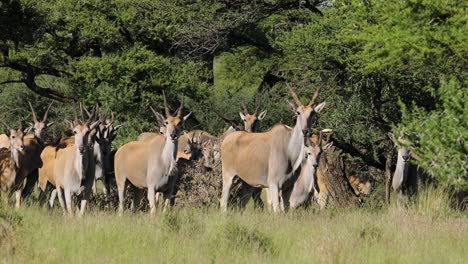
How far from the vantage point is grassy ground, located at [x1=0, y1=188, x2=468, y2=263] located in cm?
984

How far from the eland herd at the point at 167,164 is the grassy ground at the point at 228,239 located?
2134mm

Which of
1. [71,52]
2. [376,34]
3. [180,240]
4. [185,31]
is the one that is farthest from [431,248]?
[71,52]

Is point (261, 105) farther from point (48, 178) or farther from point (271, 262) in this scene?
point (271, 262)

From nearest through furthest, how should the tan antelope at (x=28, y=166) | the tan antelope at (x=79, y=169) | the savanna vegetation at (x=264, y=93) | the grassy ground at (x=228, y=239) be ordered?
the grassy ground at (x=228, y=239)
the savanna vegetation at (x=264, y=93)
the tan antelope at (x=79, y=169)
the tan antelope at (x=28, y=166)

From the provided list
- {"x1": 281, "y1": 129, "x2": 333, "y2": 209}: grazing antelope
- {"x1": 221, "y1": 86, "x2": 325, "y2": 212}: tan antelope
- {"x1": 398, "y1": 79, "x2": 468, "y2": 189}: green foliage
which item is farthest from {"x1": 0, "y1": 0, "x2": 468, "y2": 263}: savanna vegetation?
{"x1": 221, "y1": 86, "x2": 325, "y2": 212}: tan antelope

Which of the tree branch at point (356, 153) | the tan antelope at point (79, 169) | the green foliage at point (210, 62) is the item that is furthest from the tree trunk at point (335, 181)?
the tan antelope at point (79, 169)

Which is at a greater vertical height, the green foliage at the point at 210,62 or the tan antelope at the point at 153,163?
the green foliage at the point at 210,62

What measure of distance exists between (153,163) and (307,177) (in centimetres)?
245

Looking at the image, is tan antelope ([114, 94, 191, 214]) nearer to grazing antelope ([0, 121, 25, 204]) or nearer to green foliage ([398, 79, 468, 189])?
grazing antelope ([0, 121, 25, 204])

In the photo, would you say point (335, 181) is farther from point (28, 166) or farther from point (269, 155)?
point (28, 166)

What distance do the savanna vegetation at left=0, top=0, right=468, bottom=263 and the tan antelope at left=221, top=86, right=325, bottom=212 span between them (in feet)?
2.71

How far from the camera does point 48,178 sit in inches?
675

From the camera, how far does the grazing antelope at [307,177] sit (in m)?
15.3

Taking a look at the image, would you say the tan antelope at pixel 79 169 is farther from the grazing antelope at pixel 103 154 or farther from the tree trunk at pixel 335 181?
the tree trunk at pixel 335 181
